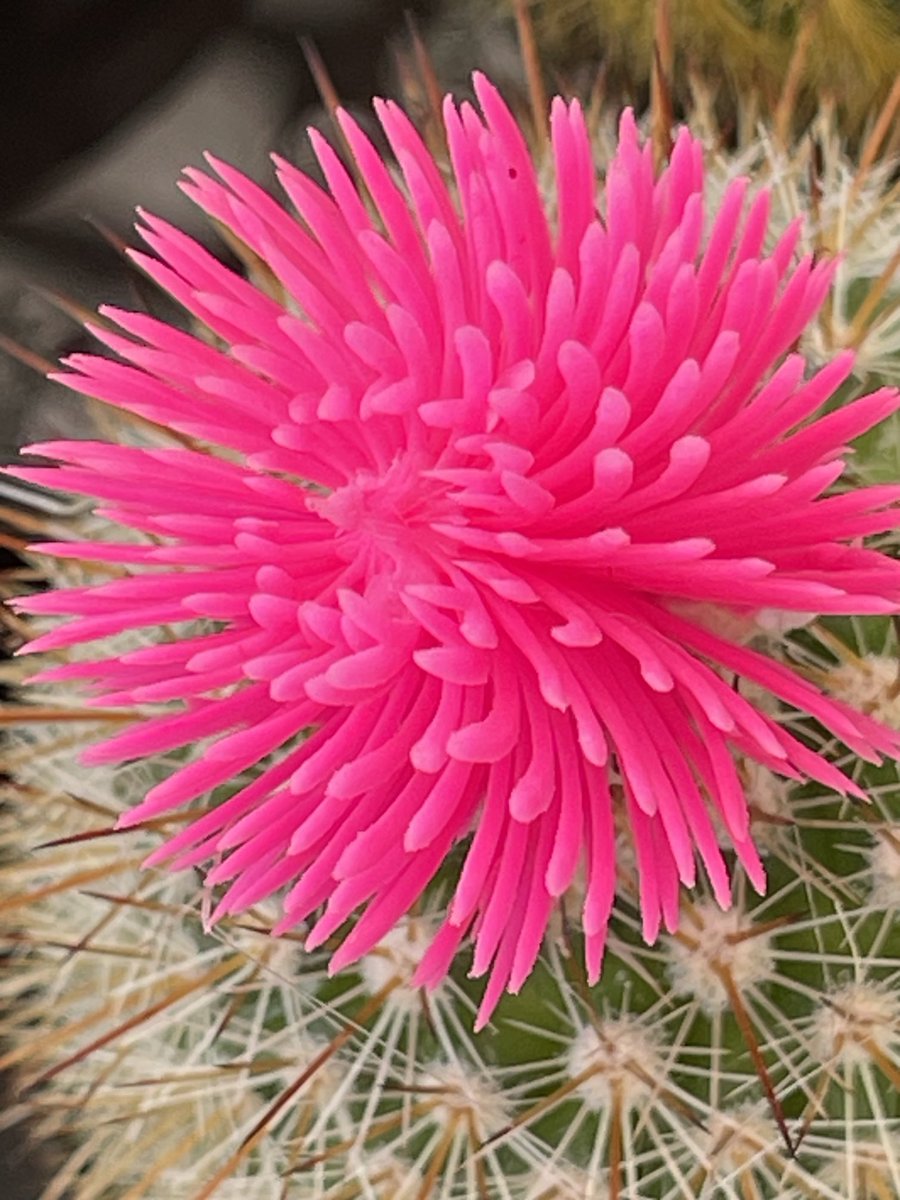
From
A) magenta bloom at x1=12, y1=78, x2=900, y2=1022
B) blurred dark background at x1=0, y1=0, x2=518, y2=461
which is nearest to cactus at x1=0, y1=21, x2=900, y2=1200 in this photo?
magenta bloom at x1=12, y1=78, x2=900, y2=1022

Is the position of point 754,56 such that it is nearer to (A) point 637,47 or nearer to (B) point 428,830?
(A) point 637,47

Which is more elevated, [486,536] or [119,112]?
[119,112]

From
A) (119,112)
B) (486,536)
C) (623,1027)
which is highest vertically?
(119,112)

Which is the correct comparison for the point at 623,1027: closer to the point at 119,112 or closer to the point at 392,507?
the point at 392,507

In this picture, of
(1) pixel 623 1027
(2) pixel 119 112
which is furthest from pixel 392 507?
(2) pixel 119 112

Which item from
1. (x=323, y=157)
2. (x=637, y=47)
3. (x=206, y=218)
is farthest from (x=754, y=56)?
(x=323, y=157)

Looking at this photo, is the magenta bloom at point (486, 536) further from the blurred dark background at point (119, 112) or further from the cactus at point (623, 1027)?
the blurred dark background at point (119, 112)

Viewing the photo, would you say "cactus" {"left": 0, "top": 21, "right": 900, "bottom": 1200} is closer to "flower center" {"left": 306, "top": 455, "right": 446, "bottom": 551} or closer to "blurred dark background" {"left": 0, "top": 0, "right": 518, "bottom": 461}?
"flower center" {"left": 306, "top": 455, "right": 446, "bottom": 551}
